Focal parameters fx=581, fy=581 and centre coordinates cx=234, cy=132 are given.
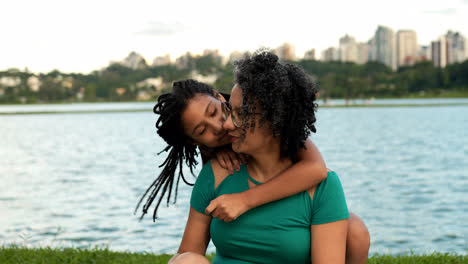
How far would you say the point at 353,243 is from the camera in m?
2.57

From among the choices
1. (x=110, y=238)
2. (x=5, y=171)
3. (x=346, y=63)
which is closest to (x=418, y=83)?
(x=346, y=63)

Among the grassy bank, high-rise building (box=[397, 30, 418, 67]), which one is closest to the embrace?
the grassy bank

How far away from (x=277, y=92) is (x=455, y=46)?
155004mm

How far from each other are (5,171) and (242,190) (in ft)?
56.4

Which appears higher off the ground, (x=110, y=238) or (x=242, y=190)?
(x=242, y=190)

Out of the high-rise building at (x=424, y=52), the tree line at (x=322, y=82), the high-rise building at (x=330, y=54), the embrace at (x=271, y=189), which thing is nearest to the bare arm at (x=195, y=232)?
the embrace at (x=271, y=189)

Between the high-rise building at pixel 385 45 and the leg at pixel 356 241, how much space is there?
142 meters

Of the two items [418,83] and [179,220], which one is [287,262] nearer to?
[179,220]

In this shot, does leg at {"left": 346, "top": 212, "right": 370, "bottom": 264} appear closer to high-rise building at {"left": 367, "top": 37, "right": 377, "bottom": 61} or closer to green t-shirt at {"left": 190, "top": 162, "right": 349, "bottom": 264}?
green t-shirt at {"left": 190, "top": 162, "right": 349, "bottom": 264}

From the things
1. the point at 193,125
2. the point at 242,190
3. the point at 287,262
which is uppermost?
the point at 193,125

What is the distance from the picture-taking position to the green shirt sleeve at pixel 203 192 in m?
2.54

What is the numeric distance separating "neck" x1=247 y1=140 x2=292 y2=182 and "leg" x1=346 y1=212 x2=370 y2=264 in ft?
1.24

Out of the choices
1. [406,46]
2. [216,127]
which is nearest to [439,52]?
[406,46]

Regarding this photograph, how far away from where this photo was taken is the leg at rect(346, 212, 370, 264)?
8.31 ft
